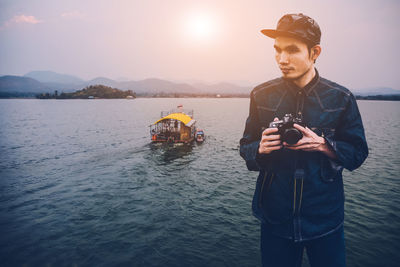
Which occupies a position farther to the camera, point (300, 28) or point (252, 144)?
point (252, 144)

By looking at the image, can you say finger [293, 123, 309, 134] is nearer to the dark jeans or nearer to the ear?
the ear

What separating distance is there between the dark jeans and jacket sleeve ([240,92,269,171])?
82cm

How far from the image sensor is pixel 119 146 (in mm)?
43312

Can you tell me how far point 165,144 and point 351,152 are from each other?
4021cm

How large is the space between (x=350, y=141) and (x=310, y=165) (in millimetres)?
463

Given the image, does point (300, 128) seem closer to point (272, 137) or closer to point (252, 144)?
point (272, 137)

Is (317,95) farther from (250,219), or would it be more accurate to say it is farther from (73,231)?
(73,231)

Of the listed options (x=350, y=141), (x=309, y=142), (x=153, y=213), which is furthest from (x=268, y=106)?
(x=153, y=213)

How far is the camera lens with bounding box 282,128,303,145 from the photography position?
2207 mm

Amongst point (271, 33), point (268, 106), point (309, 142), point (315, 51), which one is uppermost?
point (271, 33)

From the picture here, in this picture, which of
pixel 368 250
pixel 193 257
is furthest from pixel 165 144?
pixel 368 250

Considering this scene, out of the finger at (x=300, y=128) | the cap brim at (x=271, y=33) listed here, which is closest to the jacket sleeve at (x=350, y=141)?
the finger at (x=300, y=128)

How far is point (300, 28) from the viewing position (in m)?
2.37

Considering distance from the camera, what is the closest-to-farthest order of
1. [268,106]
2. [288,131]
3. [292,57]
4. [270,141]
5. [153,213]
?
[288,131]
[270,141]
[292,57]
[268,106]
[153,213]
